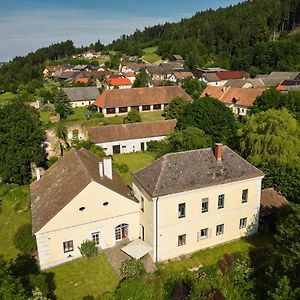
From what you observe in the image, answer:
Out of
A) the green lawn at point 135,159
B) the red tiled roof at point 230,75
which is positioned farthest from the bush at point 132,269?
the red tiled roof at point 230,75

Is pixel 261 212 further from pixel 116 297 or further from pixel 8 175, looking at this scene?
pixel 8 175

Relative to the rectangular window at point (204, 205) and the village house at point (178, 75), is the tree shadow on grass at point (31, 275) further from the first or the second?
the village house at point (178, 75)

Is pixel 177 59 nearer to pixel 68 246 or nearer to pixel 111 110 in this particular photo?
pixel 111 110

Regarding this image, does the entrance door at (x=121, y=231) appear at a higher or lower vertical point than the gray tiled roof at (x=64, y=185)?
lower

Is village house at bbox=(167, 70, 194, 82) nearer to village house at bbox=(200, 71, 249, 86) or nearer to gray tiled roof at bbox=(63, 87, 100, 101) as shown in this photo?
village house at bbox=(200, 71, 249, 86)

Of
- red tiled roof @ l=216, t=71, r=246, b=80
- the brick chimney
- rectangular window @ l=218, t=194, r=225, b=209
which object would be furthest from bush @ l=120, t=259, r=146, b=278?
red tiled roof @ l=216, t=71, r=246, b=80

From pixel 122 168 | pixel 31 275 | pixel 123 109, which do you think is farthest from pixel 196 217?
pixel 123 109
